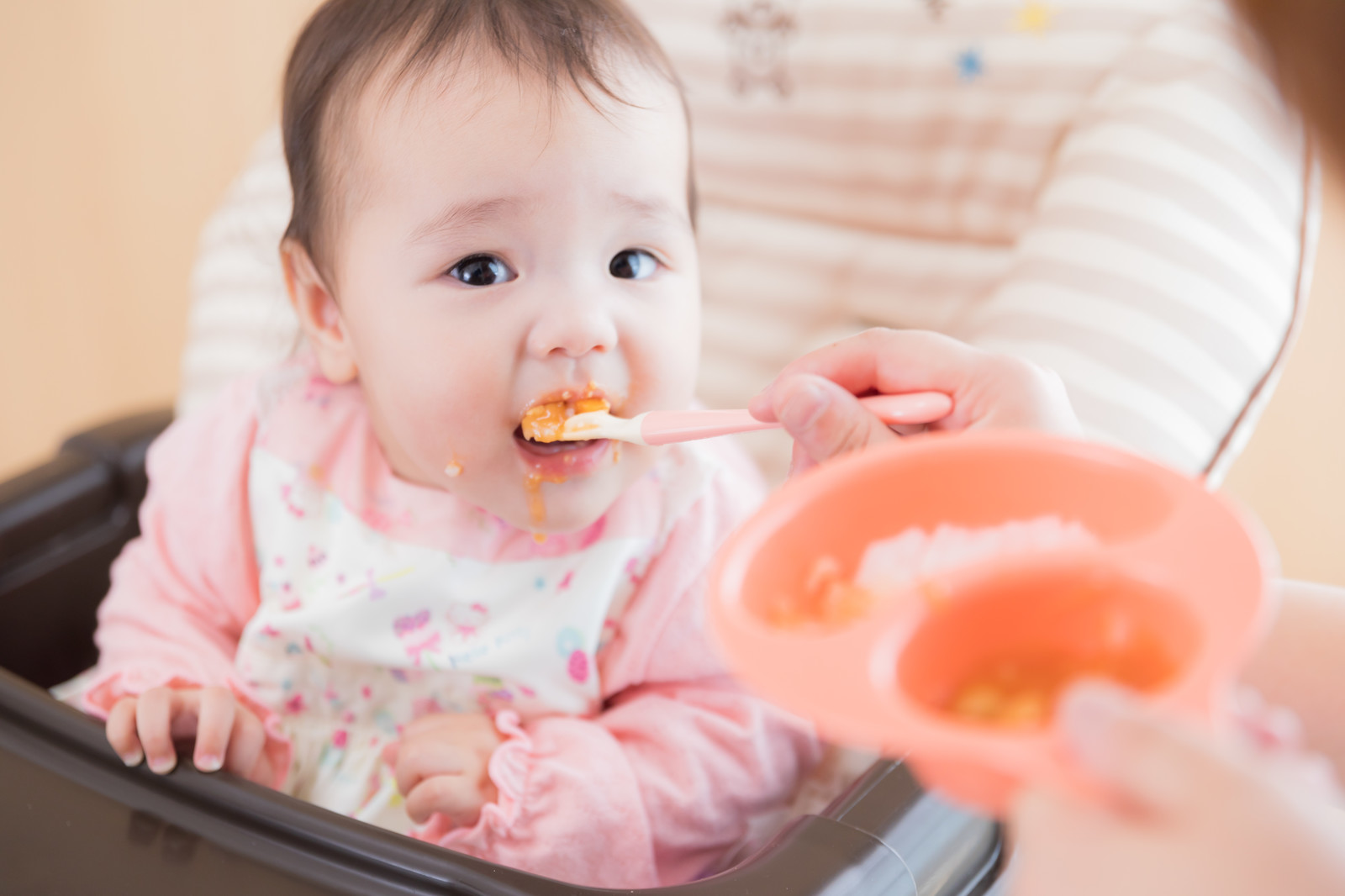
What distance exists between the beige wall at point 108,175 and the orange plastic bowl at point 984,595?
1.80 metres

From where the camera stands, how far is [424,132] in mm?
684

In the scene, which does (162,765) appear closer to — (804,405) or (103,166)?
(804,405)

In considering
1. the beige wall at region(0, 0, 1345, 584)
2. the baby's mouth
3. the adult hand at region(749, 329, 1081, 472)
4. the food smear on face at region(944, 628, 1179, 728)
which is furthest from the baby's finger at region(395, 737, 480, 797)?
the beige wall at region(0, 0, 1345, 584)

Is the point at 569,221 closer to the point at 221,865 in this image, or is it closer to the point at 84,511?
the point at 221,865

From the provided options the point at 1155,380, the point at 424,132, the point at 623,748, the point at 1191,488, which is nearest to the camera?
the point at 1191,488

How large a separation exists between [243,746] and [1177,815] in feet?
2.17

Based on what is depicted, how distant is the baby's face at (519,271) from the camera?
675 mm

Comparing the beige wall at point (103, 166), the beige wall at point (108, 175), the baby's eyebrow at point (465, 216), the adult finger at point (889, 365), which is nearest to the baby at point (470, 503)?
the baby's eyebrow at point (465, 216)

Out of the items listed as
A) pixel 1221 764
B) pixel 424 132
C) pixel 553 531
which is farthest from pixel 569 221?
pixel 1221 764

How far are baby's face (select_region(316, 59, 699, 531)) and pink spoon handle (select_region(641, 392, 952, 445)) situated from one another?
78mm

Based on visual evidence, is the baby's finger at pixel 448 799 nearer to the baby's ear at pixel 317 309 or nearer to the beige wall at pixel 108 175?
the baby's ear at pixel 317 309

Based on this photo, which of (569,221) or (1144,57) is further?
(1144,57)

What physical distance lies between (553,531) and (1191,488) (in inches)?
18.3

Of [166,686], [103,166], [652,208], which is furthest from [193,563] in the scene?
[103,166]
